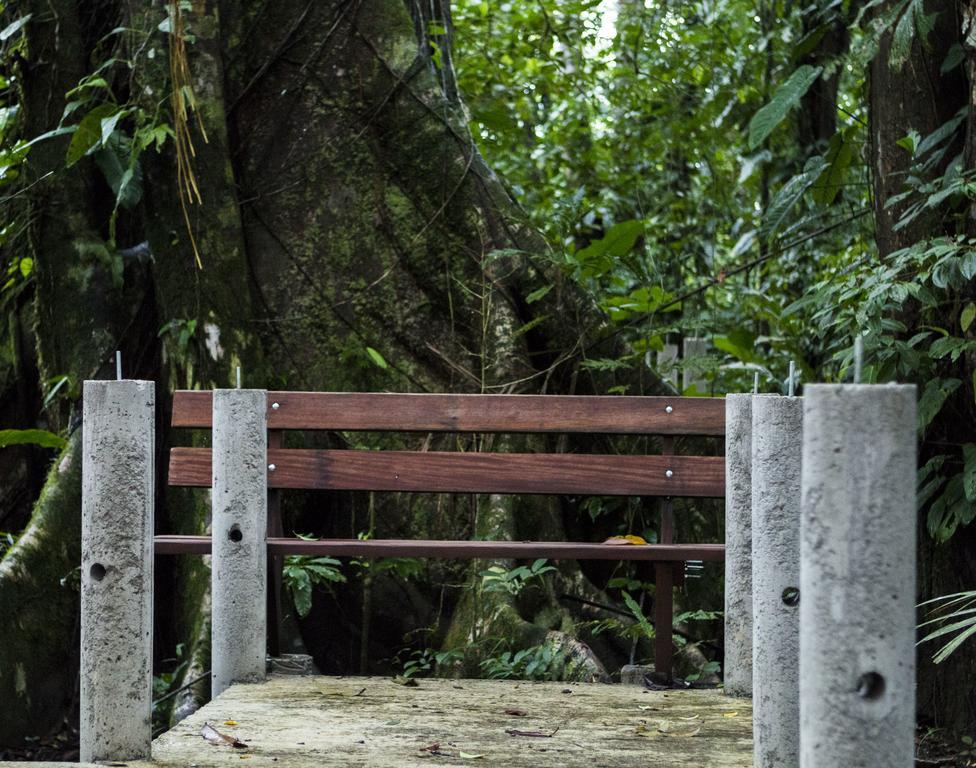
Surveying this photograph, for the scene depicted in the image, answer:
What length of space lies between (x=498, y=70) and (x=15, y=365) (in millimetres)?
5704

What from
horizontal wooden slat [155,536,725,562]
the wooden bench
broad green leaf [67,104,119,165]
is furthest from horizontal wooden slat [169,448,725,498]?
broad green leaf [67,104,119,165]

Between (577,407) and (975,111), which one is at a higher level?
(975,111)

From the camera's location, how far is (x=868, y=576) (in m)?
2.36

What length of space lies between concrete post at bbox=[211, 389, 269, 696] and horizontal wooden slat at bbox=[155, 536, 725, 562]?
173 millimetres

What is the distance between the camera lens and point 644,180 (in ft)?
38.2

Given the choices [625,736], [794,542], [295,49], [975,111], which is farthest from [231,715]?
[295,49]

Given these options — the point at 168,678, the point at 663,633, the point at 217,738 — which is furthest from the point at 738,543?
the point at 168,678

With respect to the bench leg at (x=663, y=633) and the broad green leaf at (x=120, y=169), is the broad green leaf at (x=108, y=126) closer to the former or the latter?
the broad green leaf at (x=120, y=169)

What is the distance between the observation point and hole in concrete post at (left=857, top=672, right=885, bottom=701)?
2.36 meters

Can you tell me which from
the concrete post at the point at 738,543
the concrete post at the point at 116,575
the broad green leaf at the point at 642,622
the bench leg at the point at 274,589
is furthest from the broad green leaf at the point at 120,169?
the concrete post at the point at 738,543

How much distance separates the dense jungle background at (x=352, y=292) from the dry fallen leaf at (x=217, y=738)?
1446 mm

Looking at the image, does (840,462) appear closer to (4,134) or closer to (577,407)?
(577,407)

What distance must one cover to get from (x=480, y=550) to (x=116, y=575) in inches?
65.0

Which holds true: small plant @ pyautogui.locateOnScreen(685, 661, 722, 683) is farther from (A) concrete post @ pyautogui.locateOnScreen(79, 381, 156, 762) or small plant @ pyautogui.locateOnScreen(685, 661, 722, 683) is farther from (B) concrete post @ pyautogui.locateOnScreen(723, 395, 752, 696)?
(A) concrete post @ pyautogui.locateOnScreen(79, 381, 156, 762)
